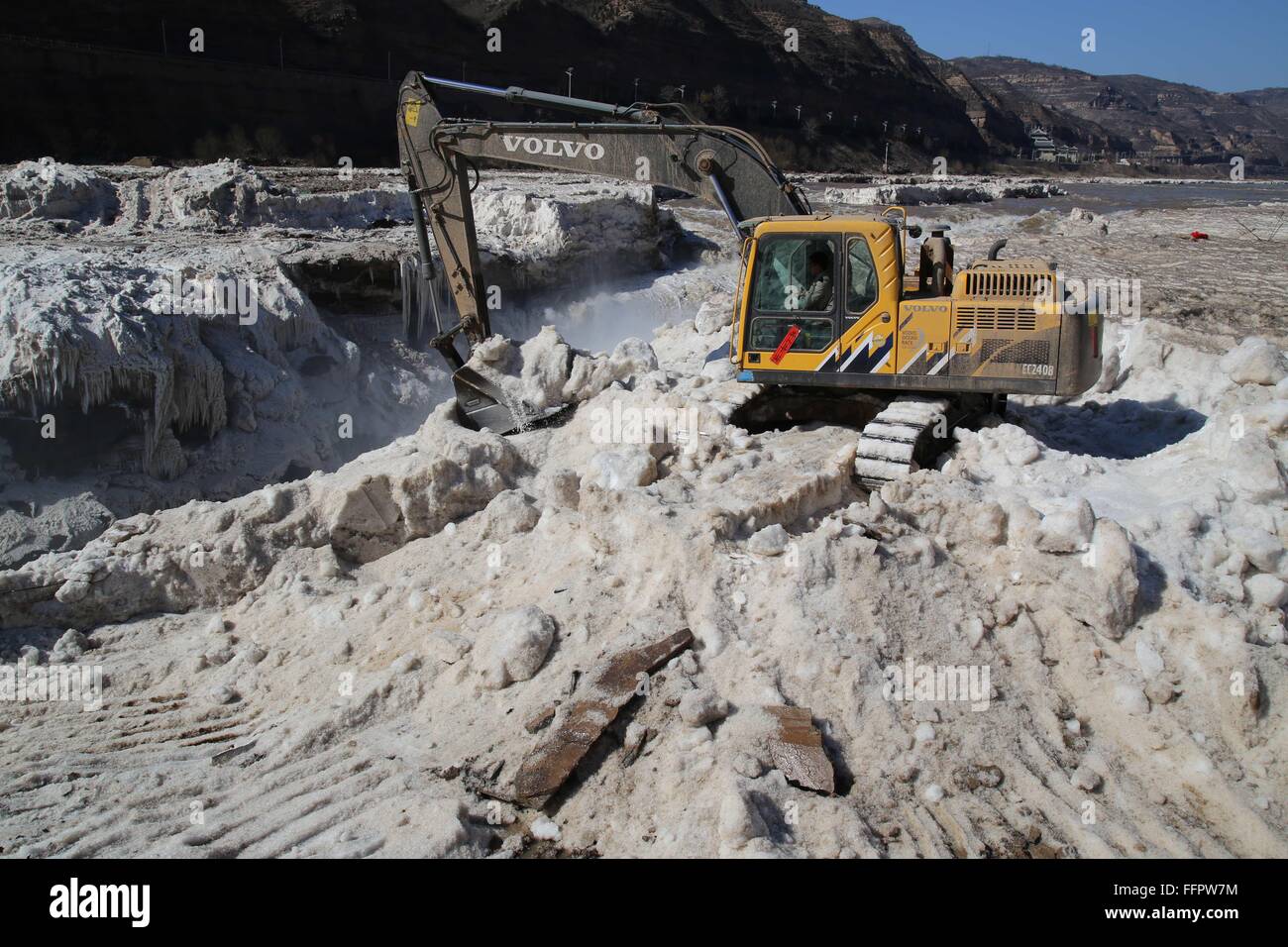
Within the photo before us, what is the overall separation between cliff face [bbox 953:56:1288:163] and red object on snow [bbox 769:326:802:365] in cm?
7742

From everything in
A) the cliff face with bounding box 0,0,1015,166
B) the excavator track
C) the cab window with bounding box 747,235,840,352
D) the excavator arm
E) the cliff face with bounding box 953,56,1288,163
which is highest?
the cliff face with bounding box 953,56,1288,163

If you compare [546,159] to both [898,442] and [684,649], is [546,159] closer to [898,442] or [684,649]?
[898,442]

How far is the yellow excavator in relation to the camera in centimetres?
607

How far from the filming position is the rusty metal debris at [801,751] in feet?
12.6

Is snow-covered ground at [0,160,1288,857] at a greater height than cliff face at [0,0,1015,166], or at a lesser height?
lesser

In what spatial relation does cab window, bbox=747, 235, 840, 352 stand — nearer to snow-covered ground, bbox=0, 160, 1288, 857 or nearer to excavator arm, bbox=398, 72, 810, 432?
snow-covered ground, bbox=0, 160, 1288, 857

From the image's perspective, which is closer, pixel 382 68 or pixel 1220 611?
pixel 1220 611

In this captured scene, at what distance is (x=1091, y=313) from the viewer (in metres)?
6.20

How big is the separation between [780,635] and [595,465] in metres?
1.84

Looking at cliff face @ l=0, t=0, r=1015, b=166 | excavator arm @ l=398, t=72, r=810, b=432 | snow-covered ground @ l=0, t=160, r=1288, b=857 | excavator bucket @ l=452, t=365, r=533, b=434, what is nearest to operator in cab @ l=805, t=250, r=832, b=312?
snow-covered ground @ l=0, t=160, r=1288, b=857

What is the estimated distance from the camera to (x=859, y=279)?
6.25m
